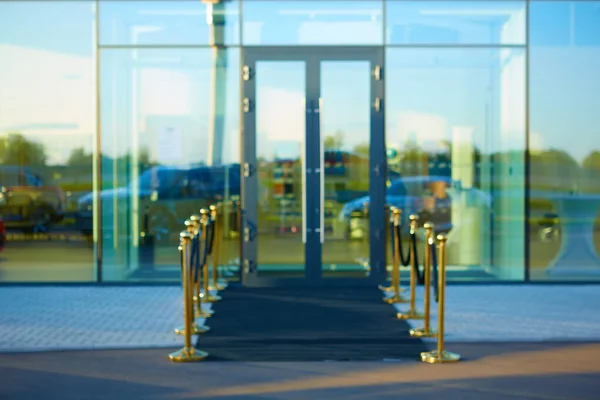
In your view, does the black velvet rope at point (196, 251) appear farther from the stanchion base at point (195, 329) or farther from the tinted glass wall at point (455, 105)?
the tinted glass wall at point (455, 105)

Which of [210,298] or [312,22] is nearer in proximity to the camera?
[210,298]

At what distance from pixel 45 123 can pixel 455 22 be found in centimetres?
521

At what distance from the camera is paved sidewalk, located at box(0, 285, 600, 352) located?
8789 millimetres

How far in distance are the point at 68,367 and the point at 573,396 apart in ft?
12.5

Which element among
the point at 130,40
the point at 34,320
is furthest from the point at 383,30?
the point at 34,320

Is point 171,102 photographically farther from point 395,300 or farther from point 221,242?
point 395,300

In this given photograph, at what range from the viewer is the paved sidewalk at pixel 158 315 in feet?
28.8

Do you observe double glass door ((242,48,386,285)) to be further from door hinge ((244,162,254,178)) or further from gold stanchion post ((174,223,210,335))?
gold stanchion post ((174,223,210,335))

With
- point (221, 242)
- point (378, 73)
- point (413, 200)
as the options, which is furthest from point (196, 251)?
point (378, 73)

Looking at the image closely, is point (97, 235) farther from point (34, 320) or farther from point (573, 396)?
point (573, 396)

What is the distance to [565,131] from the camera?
12367 millimetres

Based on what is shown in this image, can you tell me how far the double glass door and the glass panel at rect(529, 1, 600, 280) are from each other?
1964 mm

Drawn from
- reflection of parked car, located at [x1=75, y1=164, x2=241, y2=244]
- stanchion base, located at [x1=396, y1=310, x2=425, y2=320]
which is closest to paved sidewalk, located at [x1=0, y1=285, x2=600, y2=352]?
stanchion base, located at [x1=396, y1=310, x2=425, y2=320]

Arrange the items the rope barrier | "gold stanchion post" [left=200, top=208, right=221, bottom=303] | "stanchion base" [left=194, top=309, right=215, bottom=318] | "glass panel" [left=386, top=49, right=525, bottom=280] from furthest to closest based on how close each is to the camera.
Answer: "glass panel" [left=386, top=49, right=525, bottom=280]
"gold stanchion post" [left=200, top=208, right=221, bottom=303]
"stanchion base" [left=194, top=309, right=215, bottom=318]
the rope barrier
